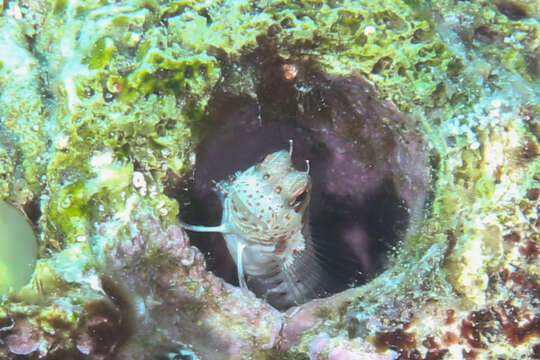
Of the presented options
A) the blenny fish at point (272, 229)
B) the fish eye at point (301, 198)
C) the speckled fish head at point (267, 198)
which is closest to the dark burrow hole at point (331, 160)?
the blenny fish at point (272, 229)

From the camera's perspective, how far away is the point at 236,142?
3.59 metres

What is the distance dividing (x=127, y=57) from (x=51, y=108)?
2.28ft

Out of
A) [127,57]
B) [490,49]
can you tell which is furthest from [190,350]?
[490,49]

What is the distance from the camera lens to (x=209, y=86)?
283cm

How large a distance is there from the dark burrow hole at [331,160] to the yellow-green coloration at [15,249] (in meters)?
0.89

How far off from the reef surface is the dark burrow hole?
0.03 m

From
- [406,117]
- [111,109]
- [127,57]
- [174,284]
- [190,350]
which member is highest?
[127,57]

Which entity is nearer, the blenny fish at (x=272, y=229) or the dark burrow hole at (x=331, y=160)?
the dark burrow hole at (x=331, y=160)

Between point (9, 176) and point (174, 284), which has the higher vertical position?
point (9, 176)

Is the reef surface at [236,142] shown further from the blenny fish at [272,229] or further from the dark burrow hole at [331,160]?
the blenny fish at [272,229]

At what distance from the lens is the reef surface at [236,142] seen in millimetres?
2057

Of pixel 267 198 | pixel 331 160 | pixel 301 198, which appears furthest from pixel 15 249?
pixel 331 160

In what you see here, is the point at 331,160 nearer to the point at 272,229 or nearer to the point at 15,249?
the point at 272,229

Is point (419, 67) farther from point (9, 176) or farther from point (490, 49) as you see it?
point (9, 176)
